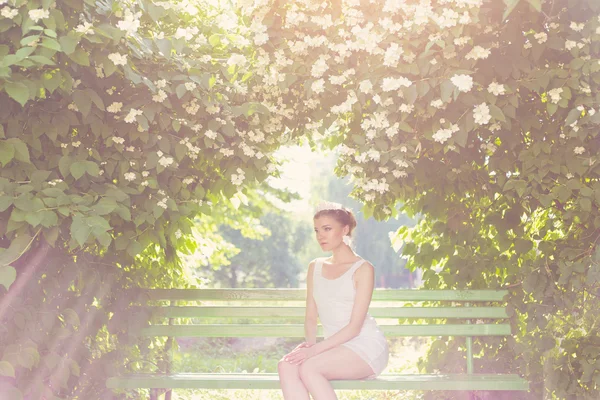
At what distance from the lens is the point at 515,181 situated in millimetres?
3975

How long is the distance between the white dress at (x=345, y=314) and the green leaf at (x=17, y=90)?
6.93 feet

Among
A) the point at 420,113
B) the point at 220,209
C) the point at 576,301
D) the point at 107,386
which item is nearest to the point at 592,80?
the point at 420,113

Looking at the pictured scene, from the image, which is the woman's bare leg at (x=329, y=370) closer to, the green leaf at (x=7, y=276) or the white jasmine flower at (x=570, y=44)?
the green leaf at (x=7, y=276)

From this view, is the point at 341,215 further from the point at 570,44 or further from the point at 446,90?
the point at 570,44

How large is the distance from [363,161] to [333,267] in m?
0.92

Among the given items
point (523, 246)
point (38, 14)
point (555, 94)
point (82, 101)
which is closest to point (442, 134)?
point (555, 94)

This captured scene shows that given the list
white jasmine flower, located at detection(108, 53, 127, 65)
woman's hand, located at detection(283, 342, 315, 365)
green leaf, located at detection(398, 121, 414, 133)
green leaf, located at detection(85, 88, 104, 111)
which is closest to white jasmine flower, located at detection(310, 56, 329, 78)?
green leaf, located at detection(398, 121, 414, 133)

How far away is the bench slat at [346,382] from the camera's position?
4020mm

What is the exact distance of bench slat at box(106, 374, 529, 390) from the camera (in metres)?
4.02

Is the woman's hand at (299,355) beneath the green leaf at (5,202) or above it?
beneath

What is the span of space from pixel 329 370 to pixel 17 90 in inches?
85.0

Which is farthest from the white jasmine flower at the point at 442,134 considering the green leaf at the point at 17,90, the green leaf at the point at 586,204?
the green leaf at the point at 17,90

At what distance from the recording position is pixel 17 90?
2996mm

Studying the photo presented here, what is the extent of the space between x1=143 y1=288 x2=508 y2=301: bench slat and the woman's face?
0.54m
